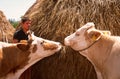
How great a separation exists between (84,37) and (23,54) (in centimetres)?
139

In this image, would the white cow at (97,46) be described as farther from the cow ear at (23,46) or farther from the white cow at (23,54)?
the cow ear at (23,46)

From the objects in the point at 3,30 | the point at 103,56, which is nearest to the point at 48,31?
the point at 103,56

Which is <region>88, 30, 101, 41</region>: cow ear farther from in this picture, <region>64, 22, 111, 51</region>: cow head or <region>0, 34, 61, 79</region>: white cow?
<region>0, 34, 61, 79</region>: white cow

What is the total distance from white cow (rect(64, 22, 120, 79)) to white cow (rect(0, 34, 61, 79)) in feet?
1.59

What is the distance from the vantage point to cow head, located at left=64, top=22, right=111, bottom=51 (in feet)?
25.1

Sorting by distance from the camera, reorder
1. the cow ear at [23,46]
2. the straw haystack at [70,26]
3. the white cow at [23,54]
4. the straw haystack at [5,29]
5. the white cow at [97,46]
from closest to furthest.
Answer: the white cow at [97,46] < the cow ear at [23,46] < the white cow at [23,54] < the straw haystack at [70,26] < the straw haystack at [5,29]

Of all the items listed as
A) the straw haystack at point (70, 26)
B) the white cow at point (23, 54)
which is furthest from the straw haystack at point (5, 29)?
the white cow at point (23, 54)

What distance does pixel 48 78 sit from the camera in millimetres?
A: 8594

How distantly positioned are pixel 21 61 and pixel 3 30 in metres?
6.87

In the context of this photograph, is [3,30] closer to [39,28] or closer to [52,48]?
[39,28]

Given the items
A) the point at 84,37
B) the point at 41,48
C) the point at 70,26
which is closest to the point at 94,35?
the point at 84,37

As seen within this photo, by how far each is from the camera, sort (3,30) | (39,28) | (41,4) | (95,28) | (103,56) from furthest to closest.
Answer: (3,30), (41,4), (39,28), (95,28), (103,56)

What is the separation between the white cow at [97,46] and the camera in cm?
756

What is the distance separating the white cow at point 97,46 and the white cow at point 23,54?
484mm
